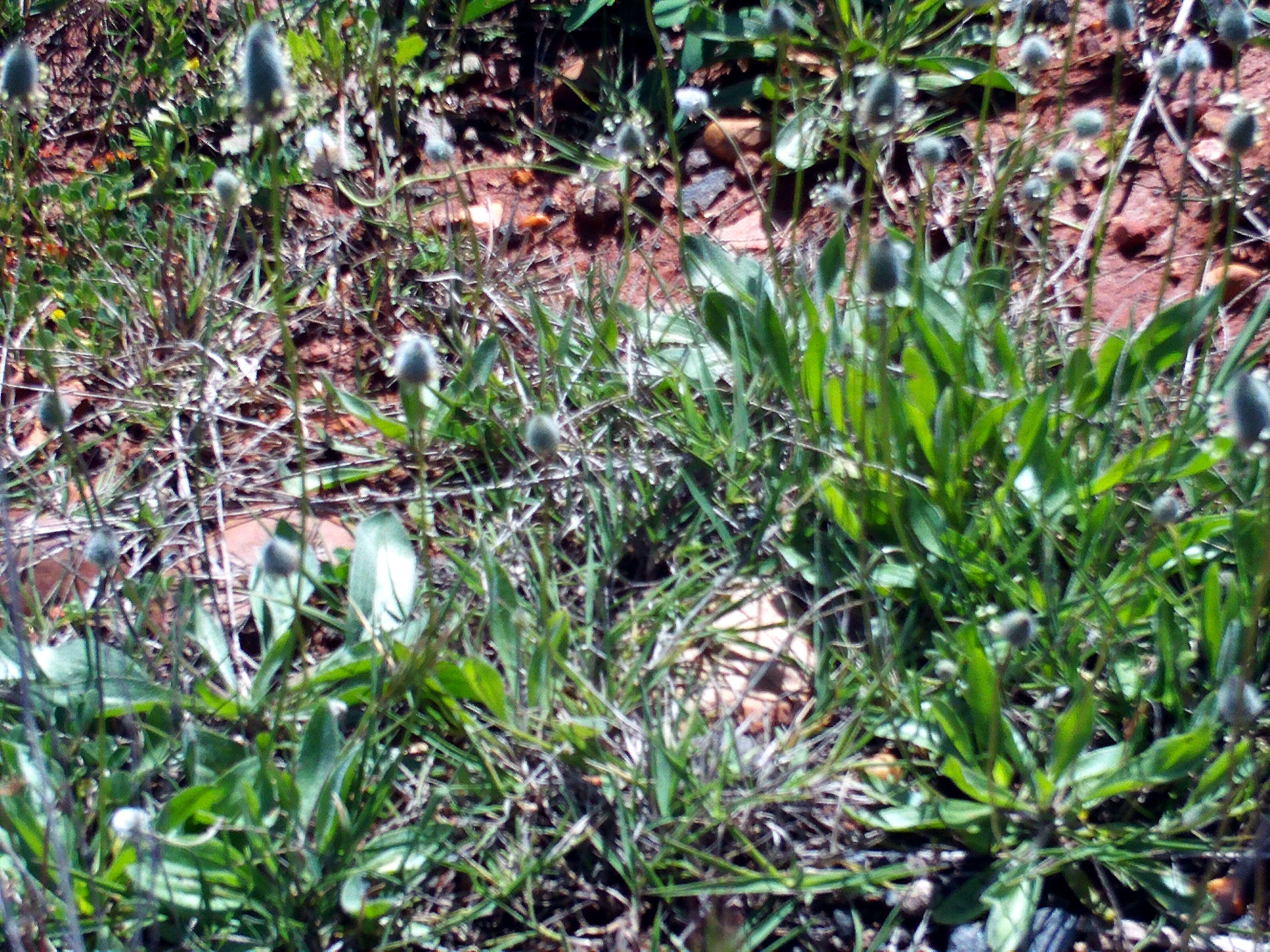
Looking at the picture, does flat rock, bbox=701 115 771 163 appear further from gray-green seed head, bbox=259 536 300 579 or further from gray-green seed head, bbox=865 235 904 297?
gray-green seed head, bbox=259 536 300 579

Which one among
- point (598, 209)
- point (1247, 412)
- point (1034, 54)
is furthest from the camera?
point (598, 209)

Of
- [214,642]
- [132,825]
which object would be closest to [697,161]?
[214,642]

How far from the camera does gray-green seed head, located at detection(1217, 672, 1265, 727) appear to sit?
1279 millimetres

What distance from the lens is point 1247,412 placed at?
1.23 meters

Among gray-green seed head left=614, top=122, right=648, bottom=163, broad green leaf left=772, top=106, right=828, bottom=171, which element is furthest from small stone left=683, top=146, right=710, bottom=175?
gray-green seed head left=614, top=122, right=648, bottom=163

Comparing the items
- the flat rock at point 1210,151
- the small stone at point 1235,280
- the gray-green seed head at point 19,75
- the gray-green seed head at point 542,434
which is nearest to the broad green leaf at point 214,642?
the gray-green seed head at point 542,434

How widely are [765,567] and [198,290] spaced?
4.71ft

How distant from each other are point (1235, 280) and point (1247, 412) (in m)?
1.34

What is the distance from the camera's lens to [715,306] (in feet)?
7.30

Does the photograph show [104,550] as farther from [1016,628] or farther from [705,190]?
[705,190]

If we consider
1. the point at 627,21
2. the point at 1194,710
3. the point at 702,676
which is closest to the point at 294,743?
the point at 702,676

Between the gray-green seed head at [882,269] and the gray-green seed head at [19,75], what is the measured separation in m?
1.07

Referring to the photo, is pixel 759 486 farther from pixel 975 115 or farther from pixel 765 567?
pixel 975 115

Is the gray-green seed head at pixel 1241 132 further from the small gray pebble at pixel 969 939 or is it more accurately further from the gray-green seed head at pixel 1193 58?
the small gray pebble at pixel 969 939
